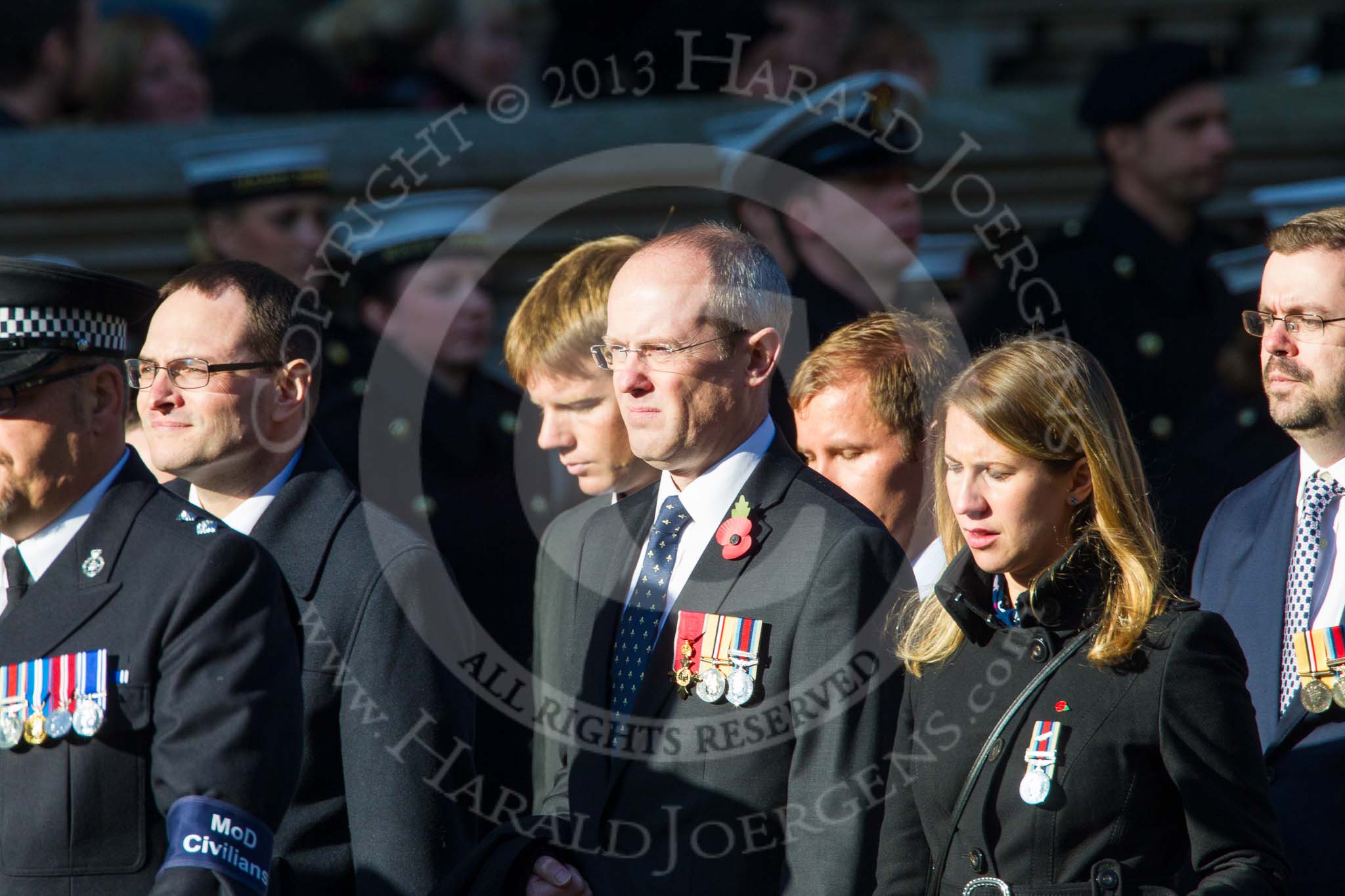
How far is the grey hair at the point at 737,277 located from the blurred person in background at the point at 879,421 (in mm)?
484

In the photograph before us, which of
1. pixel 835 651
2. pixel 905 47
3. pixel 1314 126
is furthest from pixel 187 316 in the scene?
pixel 1314 126

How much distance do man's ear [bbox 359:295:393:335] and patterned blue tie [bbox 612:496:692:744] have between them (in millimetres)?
2265

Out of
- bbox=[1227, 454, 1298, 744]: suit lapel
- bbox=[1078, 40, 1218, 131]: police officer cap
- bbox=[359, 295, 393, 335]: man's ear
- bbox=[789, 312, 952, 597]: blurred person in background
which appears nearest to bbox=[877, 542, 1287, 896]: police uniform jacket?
bbox=[1227, 454, 1298, 744]: suit lapel

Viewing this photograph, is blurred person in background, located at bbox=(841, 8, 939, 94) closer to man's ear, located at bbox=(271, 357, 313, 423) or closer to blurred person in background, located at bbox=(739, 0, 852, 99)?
blurred person in background, located at bbox=(739, 0, 852, 99)

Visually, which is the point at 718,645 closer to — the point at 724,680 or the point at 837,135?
the point at 724,680

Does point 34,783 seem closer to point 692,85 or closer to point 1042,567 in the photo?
point 1042,567

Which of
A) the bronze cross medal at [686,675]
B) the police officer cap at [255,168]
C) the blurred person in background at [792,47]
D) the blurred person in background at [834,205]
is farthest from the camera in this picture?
the blurred person in background at [792,47]

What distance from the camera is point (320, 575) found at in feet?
11.8

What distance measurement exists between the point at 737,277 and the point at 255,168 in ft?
10.9

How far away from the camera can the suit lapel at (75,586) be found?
3.02 meters

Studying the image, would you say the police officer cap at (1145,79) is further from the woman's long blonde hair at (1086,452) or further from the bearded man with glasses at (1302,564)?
the woman's long blonde hair at (1086,452)

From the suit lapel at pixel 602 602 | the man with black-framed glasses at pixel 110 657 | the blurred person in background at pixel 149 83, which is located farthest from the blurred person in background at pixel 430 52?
the man with black-framed glasses at pixel 110 657

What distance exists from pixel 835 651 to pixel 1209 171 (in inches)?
131

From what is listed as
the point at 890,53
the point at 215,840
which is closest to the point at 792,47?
the point at 890,53
